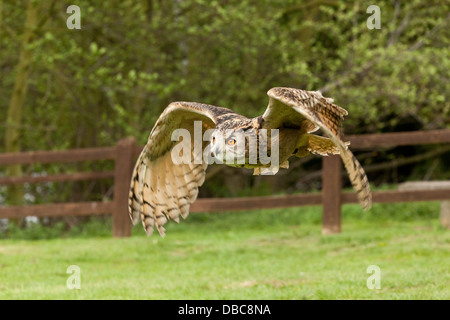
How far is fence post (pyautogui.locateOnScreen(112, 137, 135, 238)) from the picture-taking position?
431 inches

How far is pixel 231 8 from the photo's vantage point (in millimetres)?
12297

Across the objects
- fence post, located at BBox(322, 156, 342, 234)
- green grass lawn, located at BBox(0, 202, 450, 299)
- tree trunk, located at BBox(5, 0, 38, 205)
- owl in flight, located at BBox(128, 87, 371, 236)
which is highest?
tree trunk, located at BBox(5, 0, 38, 205)

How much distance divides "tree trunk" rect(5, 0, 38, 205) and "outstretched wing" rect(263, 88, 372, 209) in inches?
310

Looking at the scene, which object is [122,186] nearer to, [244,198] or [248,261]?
[244,198]

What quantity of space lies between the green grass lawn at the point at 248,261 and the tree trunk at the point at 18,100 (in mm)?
1271

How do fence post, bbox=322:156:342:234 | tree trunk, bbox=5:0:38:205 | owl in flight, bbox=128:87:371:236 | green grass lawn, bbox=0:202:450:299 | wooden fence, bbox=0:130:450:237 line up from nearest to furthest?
1. owl in flight, bbox=128:87:371:236
2. green grass lawn, bbox=0:202:450:299
3. wooden fence, bbox=0:130:450:237
4. fence post, bbox=322:156:342:234
5. tree trunk, bbox=5:0:38:205

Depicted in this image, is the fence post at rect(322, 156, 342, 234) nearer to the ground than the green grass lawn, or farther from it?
farther from it

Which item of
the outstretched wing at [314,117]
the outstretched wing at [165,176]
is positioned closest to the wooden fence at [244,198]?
the outstretched wing at [165,176]

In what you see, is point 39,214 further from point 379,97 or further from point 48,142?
point 379,97

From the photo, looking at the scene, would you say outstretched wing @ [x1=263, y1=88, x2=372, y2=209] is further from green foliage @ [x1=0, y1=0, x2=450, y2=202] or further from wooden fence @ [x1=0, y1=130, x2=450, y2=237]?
green foliage @ [x1=0, y1=0, x2=450, y2=202]

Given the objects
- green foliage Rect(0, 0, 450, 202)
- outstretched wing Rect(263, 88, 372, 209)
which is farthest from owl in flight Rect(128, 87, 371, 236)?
green foliage Rect(0, 0, 450, 202)

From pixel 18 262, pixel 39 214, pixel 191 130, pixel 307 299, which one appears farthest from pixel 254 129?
pixel 39 214

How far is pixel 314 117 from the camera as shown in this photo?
4.38 meters

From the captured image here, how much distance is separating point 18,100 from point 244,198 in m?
4.88
